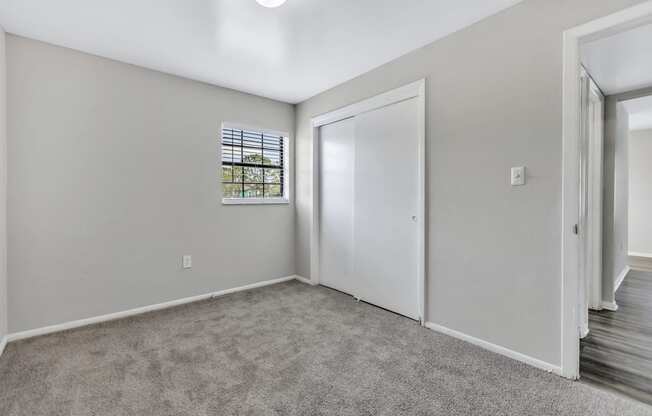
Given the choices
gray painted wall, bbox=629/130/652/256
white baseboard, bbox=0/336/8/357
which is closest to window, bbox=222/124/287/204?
white baseboard, bbox=0/336/8/357

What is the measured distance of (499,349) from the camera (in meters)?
2.15

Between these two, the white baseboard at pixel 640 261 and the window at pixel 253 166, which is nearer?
the window at pixel 253 166

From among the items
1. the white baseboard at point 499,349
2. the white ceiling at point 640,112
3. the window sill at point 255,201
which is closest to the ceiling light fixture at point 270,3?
the window sill at point 255,201

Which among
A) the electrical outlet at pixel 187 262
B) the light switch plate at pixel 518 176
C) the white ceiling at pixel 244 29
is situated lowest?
the electrical outlet at pixel 187 262

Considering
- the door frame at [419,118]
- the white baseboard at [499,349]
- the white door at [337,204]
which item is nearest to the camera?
the white baseboard at [499,349]

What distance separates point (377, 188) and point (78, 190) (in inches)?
107

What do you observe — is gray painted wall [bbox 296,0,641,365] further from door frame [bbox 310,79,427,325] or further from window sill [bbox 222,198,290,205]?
window sill [bbox 222,198,290,205]

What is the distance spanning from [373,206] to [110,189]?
2504mm

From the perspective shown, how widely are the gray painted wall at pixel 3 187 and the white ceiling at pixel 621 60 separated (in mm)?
4320

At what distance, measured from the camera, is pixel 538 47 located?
196cm

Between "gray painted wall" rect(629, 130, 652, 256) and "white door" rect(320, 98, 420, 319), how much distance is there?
5.61m

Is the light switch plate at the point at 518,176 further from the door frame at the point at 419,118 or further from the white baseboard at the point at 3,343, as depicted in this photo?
the white baseboard at the point at 3,343

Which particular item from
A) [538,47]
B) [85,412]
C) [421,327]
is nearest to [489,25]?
[538,47]

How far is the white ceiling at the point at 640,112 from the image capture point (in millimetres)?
3535
